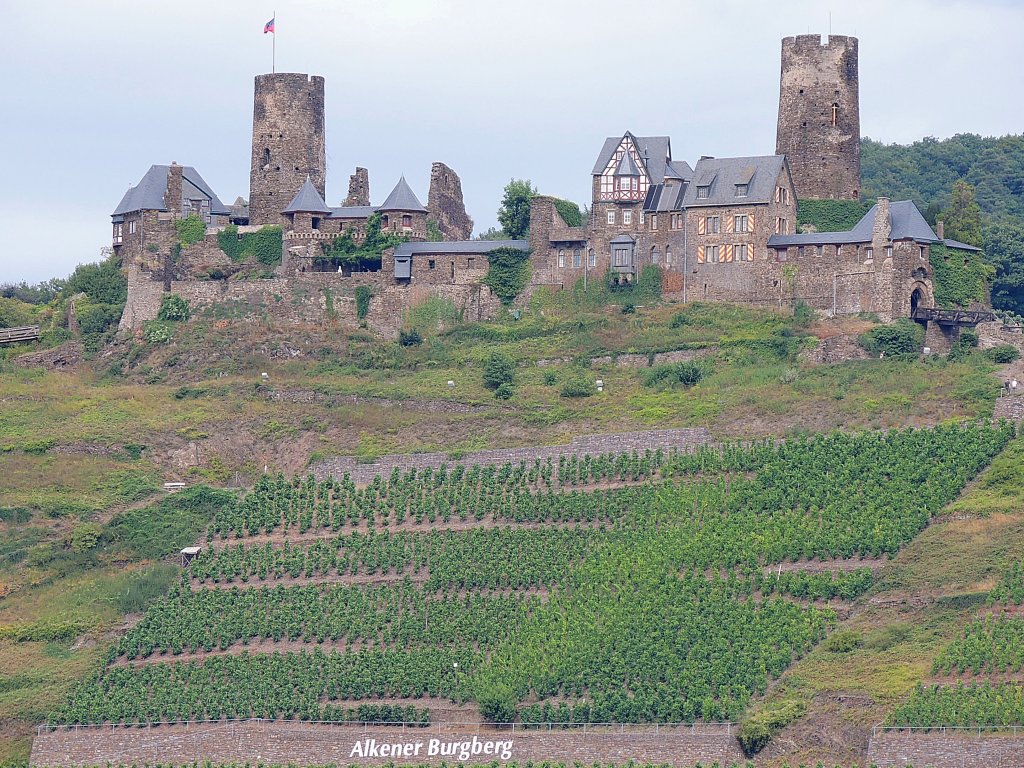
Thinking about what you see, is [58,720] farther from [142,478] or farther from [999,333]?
[999,333]

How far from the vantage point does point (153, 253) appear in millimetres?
90188

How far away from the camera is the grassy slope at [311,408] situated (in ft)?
228

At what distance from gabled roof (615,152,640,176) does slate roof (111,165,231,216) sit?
1742cm

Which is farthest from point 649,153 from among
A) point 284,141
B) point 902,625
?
point 902,625

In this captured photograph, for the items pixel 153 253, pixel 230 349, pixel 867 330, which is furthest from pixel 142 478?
pixel 867 330

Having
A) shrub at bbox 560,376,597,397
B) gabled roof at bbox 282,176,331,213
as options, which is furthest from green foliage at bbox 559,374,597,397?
gabled roof at bbox 282,176,331,213

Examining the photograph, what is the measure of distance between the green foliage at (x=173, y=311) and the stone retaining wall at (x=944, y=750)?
41.9 metres

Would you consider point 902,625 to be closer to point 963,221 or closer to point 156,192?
point 963,221

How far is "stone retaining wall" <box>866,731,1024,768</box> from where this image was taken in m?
51.2

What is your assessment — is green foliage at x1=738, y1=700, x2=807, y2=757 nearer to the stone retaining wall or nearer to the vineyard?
the vineyard

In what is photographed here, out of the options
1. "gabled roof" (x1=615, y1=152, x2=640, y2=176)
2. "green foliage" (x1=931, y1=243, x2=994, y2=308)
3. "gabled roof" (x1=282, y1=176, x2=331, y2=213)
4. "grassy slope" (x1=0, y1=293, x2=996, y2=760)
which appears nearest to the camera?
"grassy slope" (x1=0, y1=293, x2=996, y2=760)

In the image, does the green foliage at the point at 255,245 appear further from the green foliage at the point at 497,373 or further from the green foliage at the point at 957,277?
the green foliage at the point at 957,277

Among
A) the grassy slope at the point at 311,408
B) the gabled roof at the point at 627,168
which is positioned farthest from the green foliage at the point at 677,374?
the gabled roof at the point at 627,168

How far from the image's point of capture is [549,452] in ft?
237
